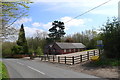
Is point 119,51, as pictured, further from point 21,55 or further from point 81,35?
point 81,35

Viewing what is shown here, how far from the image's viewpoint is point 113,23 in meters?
21.0

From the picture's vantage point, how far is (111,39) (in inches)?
797

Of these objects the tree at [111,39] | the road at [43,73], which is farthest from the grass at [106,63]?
the road at [43,73]

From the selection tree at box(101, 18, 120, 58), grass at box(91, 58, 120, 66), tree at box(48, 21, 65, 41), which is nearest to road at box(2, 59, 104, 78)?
grass at box(91, 58, 120, 66)

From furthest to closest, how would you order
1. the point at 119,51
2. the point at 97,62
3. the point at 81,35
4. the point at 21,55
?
the point at 81,35 → the point at 21,55 → the point at 119,51 → the point at 97,62

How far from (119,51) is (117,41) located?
1.25 meters

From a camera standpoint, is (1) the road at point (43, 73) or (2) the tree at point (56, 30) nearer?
(1) the road at point (43, 73)

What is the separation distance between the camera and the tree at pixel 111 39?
65.4 ft

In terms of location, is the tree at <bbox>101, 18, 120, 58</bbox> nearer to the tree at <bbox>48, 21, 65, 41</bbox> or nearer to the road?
the road

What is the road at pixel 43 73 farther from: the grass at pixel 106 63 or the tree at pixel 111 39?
the tree at pixel 111 39

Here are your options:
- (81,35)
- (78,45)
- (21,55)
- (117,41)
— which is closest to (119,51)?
(117,41)

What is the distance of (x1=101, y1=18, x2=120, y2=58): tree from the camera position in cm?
1992

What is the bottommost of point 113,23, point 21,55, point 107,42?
point 21,55

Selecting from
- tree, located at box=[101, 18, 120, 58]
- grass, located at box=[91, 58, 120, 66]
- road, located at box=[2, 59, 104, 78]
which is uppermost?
tree, located at box=[101, 18, 120, 58]
